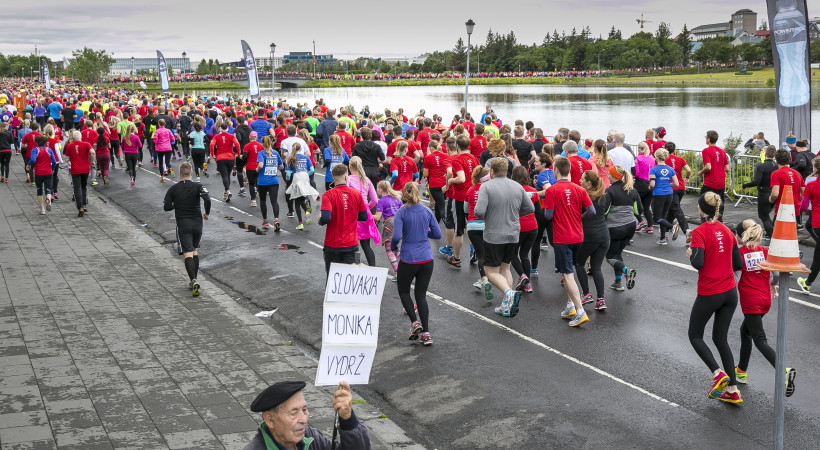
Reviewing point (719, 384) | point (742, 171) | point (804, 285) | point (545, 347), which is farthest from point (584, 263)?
point (742, 171)

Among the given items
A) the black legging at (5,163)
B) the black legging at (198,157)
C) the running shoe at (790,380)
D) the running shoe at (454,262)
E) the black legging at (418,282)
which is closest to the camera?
the running shoe at (790,380)

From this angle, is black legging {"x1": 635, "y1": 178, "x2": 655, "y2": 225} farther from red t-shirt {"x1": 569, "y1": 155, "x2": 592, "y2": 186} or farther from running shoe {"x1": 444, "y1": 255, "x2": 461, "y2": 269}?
running shoe {"x1": 444, "y1": 255, "x2": 461, "y2": 269}

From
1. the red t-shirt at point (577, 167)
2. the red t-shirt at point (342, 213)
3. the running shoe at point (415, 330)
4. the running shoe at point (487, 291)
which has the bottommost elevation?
the running shoe at point (415, 330)

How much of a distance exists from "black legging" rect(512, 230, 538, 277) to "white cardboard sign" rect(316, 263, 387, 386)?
5.37 meters

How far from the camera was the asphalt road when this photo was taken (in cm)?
727

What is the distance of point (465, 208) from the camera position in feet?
43.5

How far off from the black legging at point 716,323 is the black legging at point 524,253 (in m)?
3.16

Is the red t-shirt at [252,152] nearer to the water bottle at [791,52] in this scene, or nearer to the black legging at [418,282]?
the black legging at [418,282]

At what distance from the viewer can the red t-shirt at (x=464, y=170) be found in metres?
13.3

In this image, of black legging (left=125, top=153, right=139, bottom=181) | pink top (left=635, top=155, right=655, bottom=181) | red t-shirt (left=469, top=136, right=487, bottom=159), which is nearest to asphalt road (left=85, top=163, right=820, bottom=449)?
pink top (left=635, top=155, right=655, bottom=181)

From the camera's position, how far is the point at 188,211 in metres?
12.1

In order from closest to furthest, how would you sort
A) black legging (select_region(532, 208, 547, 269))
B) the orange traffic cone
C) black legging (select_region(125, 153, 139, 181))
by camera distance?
1. the orange traffic cone
2. black legging (select_region(532, 208, 547, 269))
3. black legging (select_region(125, 153, 139, 181))

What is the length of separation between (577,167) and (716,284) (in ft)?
18.6

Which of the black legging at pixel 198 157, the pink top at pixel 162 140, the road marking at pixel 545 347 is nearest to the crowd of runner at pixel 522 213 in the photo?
the road marking at pixel 545 347
